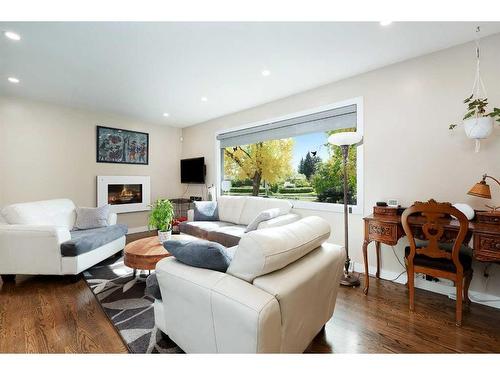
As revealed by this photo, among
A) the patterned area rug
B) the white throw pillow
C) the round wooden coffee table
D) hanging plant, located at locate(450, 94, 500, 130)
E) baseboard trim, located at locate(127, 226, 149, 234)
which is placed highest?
hanging plant, located at locate(450, 94, 500, 130)

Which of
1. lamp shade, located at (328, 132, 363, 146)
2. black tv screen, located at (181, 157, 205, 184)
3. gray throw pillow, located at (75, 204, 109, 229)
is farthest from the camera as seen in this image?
black tv screen, located at (181, 157, 205, 184)

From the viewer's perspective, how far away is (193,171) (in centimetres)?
563

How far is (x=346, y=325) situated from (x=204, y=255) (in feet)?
Answer: 4.59

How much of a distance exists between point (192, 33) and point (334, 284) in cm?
247

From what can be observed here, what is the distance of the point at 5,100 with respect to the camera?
150 inches

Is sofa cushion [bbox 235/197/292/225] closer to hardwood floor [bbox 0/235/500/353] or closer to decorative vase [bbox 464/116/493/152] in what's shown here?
hardwood floor [bbox 0/235/500/353]

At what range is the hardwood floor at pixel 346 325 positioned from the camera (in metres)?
1.66

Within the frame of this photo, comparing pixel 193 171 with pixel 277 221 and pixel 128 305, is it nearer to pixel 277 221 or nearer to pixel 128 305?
pixel 277 221

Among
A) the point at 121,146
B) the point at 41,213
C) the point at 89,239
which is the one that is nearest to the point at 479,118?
the point at 89,239

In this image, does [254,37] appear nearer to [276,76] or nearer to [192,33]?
[192,33]

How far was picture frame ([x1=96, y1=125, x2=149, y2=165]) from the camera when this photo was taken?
4.81 meters

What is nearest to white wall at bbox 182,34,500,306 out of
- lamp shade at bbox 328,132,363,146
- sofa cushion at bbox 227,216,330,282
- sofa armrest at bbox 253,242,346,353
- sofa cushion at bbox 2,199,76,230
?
lamp shade at bbox 328,132,363,146

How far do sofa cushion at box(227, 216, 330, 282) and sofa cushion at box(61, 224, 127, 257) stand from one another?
2284 millimetres
